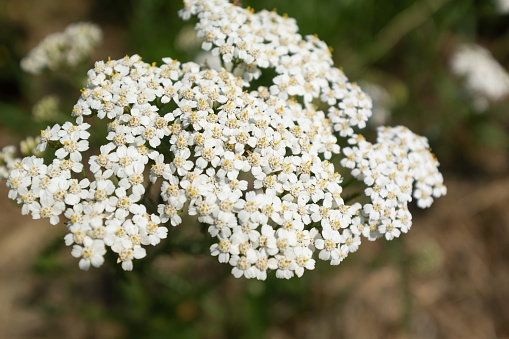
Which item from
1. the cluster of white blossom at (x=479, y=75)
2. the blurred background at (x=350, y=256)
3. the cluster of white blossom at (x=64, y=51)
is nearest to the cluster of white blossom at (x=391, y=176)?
the blurred background at (x=350, y=256)

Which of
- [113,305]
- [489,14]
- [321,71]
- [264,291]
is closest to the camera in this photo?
[321,71]

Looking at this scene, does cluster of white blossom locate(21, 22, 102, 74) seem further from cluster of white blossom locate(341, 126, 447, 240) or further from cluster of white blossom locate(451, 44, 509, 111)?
cluster of white blossom locate(451, 44, 509, 111)

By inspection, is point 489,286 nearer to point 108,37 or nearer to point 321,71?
point 321,71

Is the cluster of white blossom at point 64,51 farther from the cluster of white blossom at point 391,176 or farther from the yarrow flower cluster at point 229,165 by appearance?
the cluster of white blossom at point 391,176

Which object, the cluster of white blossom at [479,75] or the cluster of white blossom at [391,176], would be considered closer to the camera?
the cluster of white blossom at [391,176]

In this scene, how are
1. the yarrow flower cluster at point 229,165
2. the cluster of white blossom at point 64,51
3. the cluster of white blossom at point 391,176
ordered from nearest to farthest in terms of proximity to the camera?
the yarrow flower cluster at point 229,165 → the cluster of white blossom at point 391,176 → the cluster of white blossom at point 64,51

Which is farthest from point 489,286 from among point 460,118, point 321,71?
point 321,71
